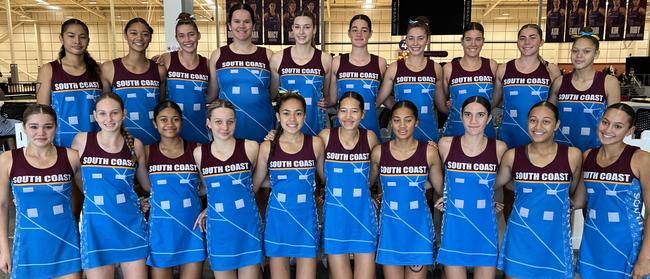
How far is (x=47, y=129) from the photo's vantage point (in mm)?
2520

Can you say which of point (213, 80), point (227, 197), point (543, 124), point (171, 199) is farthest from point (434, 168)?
point (213, 80)

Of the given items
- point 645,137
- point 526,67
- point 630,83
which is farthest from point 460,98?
point 630,83

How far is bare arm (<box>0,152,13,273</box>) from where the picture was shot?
Answer: 8.29ft

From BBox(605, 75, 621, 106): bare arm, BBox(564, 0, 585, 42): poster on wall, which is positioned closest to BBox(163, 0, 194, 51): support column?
BBox(605, 75, 621, 106): bare arm

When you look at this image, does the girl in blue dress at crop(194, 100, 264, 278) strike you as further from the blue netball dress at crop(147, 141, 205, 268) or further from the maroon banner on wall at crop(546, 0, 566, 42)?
the maroon banner on wall at crop(546, 0, 566, 42)

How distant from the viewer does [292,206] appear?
2703 millimetres

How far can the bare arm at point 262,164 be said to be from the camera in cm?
274

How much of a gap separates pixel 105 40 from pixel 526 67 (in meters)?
20.5

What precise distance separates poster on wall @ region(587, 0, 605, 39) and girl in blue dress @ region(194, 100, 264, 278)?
7.46 m

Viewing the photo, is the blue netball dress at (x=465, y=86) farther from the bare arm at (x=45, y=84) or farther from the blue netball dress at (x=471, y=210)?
the bare arm at (x=45, y=84)

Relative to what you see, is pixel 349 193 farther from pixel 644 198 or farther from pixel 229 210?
pixel 644 198

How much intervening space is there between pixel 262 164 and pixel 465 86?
148 cm

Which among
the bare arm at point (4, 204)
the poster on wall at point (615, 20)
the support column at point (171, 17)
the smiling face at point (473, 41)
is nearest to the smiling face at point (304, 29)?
the smiling face at point (473, 41)

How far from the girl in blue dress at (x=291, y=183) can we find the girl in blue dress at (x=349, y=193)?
87 mm
